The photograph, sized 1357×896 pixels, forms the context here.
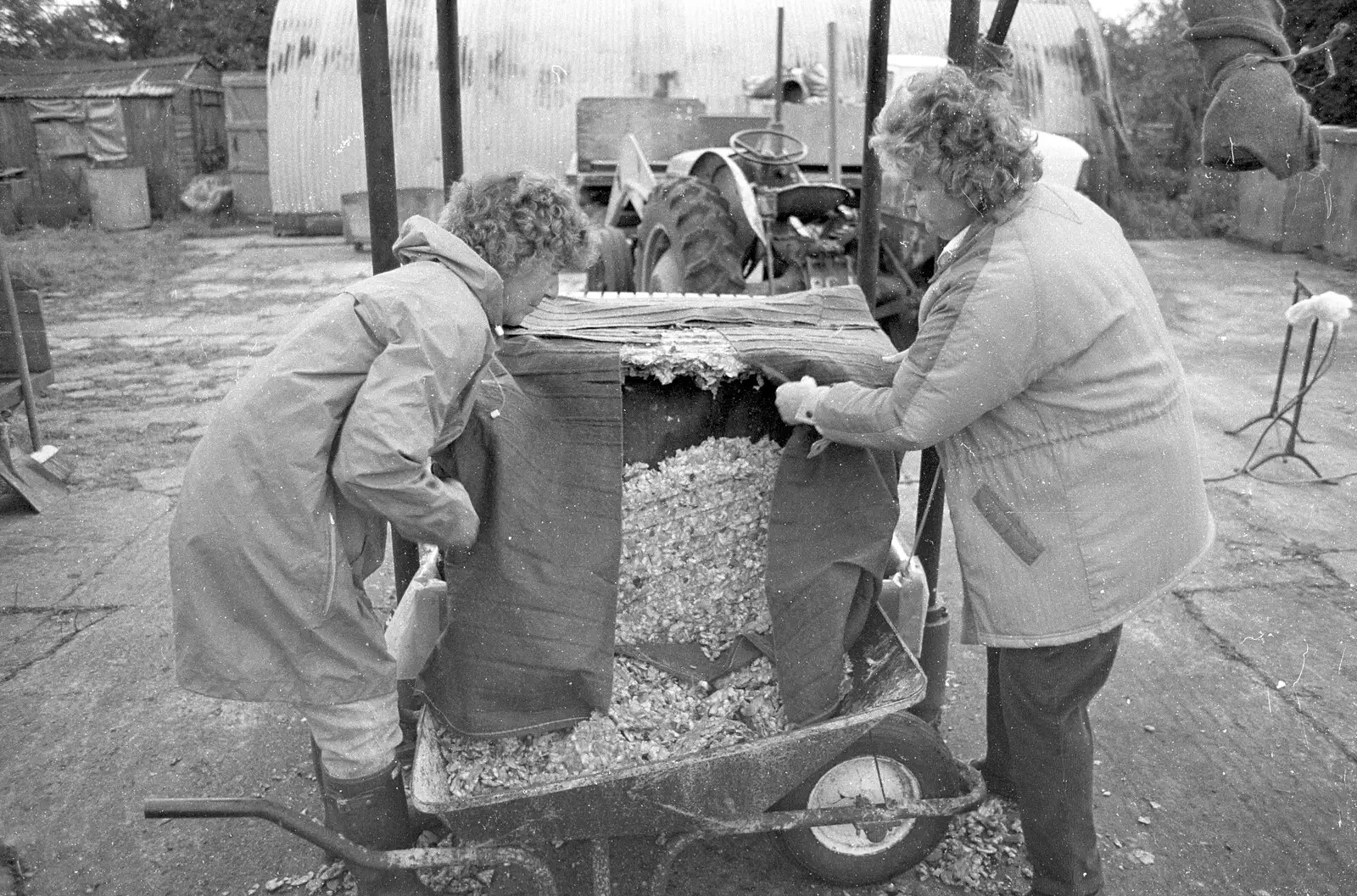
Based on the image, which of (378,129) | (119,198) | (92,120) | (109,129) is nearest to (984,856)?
(378,129)

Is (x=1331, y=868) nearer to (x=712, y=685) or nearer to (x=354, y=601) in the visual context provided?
(x=712, y=685)

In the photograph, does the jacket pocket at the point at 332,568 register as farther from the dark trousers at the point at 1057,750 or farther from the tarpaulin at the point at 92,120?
the tarpaulin at the point at 92,120

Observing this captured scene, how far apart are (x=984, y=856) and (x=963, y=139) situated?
6.05ft

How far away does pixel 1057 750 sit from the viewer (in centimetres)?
242

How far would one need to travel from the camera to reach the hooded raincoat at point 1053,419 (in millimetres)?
2148

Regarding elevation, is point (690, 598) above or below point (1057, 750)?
above

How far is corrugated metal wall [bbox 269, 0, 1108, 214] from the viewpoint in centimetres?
1572

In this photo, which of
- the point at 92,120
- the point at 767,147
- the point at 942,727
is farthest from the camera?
the point at 92,120

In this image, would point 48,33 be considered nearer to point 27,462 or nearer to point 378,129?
point 27,462

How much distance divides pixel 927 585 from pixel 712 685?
666 millimetres

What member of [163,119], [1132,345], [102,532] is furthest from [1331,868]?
[163,119]

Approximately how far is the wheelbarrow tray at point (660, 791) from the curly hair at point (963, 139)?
3.49 feet

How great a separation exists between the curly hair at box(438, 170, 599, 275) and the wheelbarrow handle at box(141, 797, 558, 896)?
1.24 meters

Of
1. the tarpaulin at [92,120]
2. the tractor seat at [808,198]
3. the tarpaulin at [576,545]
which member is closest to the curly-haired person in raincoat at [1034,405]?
the tarpaulin at [576,545]
